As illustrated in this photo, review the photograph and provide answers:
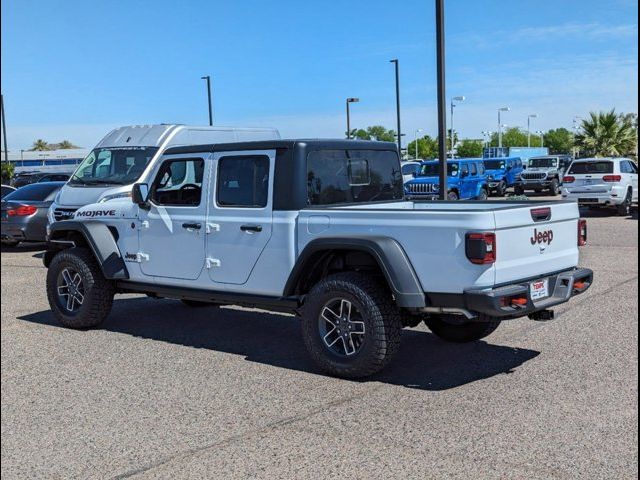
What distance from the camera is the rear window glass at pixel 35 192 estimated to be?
16469 millimetres

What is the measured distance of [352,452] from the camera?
4500 mm

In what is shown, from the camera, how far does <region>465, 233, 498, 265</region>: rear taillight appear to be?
540cm

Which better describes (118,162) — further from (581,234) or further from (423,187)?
(423,187)

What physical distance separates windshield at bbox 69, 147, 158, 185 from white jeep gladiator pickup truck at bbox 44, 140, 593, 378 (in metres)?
4.92

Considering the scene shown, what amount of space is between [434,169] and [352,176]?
20.6 metres

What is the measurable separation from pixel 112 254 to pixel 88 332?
0.89 m

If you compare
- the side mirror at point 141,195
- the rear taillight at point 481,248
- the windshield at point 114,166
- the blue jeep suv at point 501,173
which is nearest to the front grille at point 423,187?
the blue jeep suv at point 501,173

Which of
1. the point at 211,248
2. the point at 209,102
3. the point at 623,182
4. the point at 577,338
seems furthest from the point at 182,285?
the point at 209,102

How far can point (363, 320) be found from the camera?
235 inches

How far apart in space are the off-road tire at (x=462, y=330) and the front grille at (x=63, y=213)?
7.81m

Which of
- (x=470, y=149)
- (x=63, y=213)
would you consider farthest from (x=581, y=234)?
(x=470, y=149)

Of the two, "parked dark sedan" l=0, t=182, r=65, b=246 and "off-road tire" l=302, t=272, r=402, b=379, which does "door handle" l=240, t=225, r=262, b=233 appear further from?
"parked dark sedan" l=0, t=182, r=65, b=246

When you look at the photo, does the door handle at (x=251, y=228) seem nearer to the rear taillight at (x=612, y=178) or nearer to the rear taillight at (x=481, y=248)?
the rear taillight at (x=481, y=248)

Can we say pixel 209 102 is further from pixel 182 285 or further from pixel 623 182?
pixel 182 285
